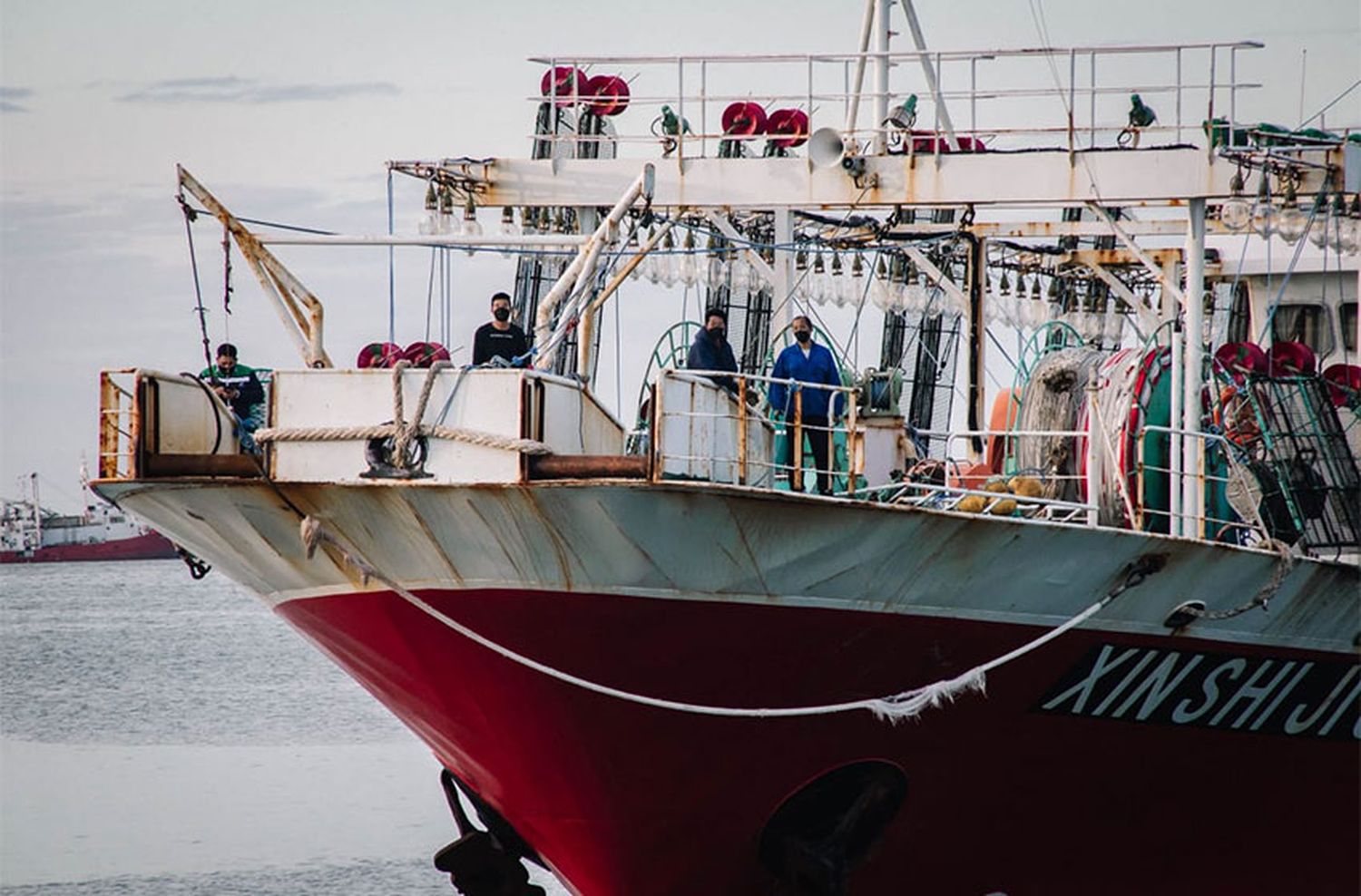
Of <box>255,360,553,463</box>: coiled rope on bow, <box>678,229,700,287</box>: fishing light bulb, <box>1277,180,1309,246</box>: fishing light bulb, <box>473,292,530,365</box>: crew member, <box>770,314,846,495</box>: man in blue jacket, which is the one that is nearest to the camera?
<box>255,360,553,463</box>: coiled rope on bow

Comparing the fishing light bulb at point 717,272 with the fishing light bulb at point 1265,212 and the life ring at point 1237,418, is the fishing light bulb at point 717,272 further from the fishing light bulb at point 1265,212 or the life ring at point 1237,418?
the life ring at point 1237,418

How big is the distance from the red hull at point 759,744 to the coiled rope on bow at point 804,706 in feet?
0.23

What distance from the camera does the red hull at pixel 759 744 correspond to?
40.1 ft

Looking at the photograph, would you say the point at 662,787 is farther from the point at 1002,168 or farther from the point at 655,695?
the point at 1002,168

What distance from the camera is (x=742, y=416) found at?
455 inches

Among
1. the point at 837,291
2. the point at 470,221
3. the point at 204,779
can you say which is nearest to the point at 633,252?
the point at 470,221

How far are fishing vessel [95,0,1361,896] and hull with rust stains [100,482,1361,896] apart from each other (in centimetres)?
2

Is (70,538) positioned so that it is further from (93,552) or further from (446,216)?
(446,216)

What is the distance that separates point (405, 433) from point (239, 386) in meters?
3.01

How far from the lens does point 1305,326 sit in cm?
1928

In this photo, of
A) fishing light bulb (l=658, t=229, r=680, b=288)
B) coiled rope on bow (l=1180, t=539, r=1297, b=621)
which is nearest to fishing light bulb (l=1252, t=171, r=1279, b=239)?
coiled rope on bow (l=1180, t=539, r=1297, b=621)

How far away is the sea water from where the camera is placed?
20312 millimetres

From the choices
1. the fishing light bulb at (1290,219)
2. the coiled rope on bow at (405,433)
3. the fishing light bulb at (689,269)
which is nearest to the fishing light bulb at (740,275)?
the fishing light bulb at (689,269)

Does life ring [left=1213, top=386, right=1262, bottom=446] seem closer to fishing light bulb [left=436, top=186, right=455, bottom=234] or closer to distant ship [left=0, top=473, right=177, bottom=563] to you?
fishing light bulb [left=436, top=186, right=455, bottom=234]
